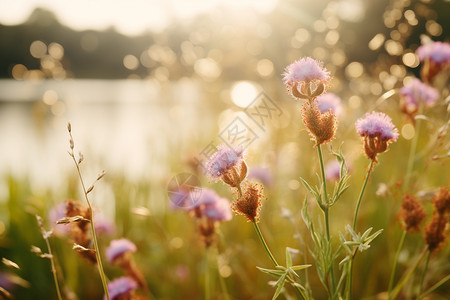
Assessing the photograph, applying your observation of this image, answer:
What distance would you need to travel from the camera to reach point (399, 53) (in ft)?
4.65

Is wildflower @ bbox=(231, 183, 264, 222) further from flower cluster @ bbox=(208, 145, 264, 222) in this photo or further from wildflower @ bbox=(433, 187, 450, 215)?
wildflower @ bbox=(433, 187, 450, 215)

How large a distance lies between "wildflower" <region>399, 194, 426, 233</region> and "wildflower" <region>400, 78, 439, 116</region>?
43 cm

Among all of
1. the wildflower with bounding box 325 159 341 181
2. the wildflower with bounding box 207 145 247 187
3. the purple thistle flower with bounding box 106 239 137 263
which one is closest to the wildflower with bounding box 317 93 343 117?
the wildflower with bounding box 207 145 247 187

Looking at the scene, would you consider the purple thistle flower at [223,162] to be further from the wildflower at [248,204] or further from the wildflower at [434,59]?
the wildflower at [434,59]


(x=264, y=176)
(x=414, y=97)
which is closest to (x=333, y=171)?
(x=264, y=176)

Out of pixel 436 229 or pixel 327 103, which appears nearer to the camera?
pixel 436 229

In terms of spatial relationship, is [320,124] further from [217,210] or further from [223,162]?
[217,210]

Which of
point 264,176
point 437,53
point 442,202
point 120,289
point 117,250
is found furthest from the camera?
point 264,176

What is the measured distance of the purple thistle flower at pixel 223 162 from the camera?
0.75m

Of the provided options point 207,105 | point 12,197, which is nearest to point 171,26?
point 207,105

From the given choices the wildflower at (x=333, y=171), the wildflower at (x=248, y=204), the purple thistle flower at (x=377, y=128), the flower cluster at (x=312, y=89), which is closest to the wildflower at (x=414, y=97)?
the wildflower at (x=333, y=171)

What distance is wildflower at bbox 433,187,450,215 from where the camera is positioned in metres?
0.85

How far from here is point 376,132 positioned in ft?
2.52

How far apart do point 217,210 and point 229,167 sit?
38cm
